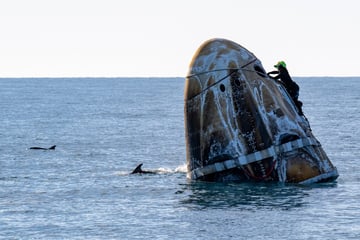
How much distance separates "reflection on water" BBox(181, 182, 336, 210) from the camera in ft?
106

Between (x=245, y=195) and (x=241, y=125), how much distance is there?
113 inches

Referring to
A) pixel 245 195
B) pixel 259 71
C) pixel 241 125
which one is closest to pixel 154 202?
pixel 245 195

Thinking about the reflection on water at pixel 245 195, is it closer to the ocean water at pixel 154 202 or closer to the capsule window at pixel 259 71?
the ocean water at pixel 154 202

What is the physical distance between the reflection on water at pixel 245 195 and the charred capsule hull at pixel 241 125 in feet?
1.44

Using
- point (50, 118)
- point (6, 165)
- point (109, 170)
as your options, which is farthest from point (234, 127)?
point (50, 118)

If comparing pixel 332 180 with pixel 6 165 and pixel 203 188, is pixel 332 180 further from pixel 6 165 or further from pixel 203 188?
pixel 6 165

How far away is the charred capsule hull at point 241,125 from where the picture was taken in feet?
114

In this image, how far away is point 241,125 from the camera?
34875 millimetres

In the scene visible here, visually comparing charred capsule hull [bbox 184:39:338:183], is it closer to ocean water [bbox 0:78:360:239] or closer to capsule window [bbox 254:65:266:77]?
capsule window [bbox 254:65:266:77]

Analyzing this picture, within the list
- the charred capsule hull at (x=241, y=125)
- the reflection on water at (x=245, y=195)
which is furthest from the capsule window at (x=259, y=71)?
the reflection on water at (x=245, y=195)

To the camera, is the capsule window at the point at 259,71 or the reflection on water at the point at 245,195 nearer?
the reflection on water at the point at 245,195

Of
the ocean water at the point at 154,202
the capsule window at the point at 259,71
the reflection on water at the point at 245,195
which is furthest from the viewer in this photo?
the capsule window at the point at 259,71

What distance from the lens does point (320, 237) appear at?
88.5 feet

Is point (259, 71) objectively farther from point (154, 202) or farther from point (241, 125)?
point (154, 202)
